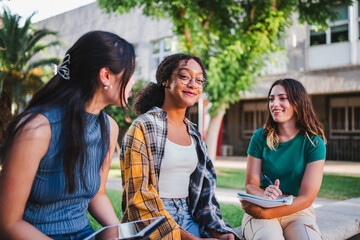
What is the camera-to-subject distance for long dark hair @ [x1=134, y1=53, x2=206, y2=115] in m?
2.53

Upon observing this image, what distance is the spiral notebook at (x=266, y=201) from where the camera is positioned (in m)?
2.16

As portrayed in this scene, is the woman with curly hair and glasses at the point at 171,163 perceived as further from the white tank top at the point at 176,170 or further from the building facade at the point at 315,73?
the building facade at the point at 315,73

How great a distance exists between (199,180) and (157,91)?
2.42 feet

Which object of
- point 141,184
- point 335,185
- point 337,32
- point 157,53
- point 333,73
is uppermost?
point 157,53

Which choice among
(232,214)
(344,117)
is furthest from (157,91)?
(344,117)

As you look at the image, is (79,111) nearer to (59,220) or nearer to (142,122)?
(59,220)

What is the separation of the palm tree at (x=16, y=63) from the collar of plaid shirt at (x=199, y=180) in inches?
497

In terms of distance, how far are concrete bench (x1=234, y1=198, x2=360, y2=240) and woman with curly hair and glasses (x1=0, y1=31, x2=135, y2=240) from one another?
1658 millimetres

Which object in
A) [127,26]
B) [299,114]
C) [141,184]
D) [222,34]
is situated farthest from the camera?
[127,26]

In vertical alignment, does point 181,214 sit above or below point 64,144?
below

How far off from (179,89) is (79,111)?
104 centimetres

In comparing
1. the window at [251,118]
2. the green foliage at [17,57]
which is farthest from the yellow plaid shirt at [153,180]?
the window at [251,118]

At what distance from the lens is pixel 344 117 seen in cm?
1772

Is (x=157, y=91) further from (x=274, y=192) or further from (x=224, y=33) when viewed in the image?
(x=224, y=33)
